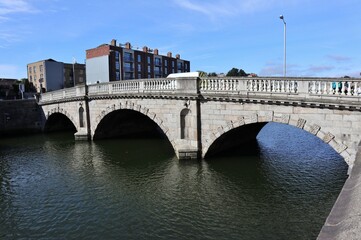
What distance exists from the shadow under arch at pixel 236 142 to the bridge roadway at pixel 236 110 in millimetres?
93

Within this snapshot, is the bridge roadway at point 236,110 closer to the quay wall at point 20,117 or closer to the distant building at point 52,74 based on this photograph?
the quay wall at point 20,117

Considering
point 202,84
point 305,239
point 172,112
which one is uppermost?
point 202,84

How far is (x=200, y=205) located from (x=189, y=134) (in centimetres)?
668

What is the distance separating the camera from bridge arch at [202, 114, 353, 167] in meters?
12.0

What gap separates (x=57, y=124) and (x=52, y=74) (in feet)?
158

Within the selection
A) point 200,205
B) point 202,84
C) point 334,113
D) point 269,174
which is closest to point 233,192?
point 200,205

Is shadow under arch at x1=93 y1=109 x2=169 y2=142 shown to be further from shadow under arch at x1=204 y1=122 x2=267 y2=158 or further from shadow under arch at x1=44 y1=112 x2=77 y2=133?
shadow under arch at x1=44 y1=112 x2=77 y2=133

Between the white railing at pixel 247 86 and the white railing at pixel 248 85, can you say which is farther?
the white railing at pixel 248 85

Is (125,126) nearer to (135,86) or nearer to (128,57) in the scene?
(135,86)

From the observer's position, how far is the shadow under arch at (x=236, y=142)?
687 inches

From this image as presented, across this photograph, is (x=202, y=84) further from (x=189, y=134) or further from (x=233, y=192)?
(x=233, y=192)

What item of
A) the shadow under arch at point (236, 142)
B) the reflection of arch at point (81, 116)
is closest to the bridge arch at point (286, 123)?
the shadow under arch at point (236, 142)

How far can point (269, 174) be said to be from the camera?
14.9 metres

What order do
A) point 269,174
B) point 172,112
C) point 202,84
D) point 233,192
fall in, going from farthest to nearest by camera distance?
point 172,112 < point 202,84 < point 269,174 < point 233,192
